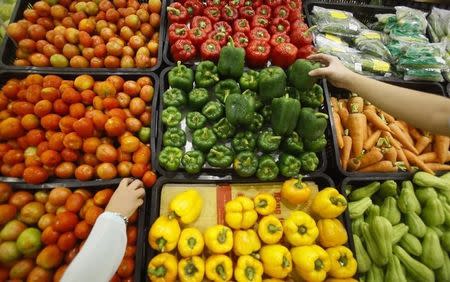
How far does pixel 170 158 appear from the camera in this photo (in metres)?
2.28

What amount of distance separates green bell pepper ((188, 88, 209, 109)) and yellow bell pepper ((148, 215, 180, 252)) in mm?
945

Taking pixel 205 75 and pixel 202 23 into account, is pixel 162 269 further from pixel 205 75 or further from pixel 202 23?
pixel 202 23

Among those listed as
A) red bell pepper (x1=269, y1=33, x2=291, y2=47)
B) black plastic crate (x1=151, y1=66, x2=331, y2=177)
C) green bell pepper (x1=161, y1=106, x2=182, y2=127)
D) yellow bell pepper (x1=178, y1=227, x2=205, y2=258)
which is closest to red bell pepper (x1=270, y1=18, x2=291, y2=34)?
red bell pepper (x1=269, y1=33, x2=291, y2=47)

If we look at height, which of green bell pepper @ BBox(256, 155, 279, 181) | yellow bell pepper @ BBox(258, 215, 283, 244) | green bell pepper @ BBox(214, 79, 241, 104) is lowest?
yellow bell pepper @ BBox(258, 215, 283, 244)

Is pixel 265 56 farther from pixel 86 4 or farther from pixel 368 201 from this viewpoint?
pixel 86 4

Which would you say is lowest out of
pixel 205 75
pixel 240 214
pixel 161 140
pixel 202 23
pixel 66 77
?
pixel 240 214

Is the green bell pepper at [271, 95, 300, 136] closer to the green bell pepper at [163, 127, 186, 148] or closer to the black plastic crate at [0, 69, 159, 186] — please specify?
the green bell pepper at [163, 127, 186, 148]

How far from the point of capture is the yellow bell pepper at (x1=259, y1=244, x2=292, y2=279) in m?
1.91

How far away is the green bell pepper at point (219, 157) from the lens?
229 cm

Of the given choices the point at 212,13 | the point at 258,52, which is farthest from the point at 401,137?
the point at 212,13

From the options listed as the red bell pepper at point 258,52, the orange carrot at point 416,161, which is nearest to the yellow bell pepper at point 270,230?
the red bell pepper at point 258,52

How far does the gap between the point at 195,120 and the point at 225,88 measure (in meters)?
0.38

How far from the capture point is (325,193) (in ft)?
7.09

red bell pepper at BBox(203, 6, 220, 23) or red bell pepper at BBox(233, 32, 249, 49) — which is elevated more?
red bell pepper at BBox(203, 6, 220, 23)
